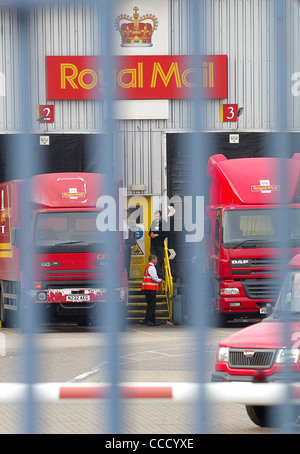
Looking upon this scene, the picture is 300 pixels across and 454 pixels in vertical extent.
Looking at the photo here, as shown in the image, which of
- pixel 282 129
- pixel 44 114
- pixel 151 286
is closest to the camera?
pixel 282 129

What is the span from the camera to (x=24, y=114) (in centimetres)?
343

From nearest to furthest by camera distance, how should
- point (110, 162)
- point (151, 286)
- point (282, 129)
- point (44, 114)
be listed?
point (110, 162) → point (282, 129) → point (44, 114) → point (151, 286)

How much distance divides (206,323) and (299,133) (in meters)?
0.63

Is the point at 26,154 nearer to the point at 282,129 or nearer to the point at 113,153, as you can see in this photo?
the point at 113,153

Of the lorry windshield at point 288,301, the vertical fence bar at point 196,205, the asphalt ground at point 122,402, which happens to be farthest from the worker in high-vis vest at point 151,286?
the vertical fence bar at point 196,205

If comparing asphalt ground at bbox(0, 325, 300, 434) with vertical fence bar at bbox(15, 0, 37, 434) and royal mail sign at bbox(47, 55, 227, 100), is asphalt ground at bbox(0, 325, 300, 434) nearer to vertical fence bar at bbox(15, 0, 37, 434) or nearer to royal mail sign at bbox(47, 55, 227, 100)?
vertical fence bar at bbox(15, 0, 37, 434)

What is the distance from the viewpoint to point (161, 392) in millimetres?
3396

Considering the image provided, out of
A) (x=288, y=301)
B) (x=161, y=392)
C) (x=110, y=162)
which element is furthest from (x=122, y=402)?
(x=110, y=162)

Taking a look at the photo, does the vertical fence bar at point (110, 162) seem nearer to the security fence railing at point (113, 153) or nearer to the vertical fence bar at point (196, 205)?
the security fence railing at point (113, 153)

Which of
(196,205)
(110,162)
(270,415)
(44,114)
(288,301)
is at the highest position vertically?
(44,114)

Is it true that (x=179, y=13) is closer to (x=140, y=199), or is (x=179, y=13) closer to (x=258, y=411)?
(x=140, y=199)

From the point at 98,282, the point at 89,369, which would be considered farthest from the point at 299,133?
the point at 89,369

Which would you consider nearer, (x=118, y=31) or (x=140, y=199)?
(x=140, y=199)

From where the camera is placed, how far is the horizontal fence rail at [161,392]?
337 cm
